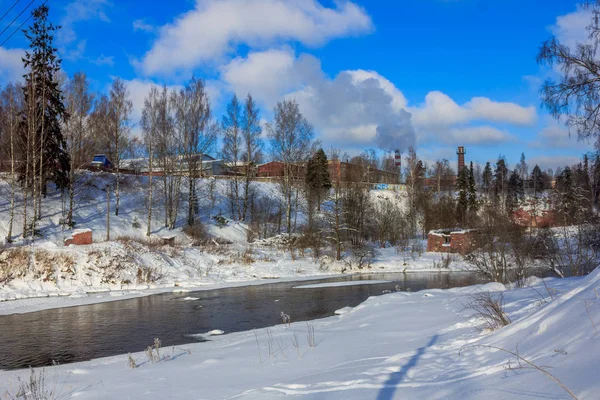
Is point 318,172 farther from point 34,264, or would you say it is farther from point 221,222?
point 34,264

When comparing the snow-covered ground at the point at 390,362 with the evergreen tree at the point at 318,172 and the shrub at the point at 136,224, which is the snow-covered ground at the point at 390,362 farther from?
the evergreen tree at the point at 318,172

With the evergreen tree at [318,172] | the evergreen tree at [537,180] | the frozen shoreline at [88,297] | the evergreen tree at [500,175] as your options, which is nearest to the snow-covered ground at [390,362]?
the frozen shoreline at [88,297]

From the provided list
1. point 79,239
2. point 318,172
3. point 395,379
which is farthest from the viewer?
point 318,172

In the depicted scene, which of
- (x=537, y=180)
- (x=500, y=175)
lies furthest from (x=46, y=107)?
(x=537, y=180)

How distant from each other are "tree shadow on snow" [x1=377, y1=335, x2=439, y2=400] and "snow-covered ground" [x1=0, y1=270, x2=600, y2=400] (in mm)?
13

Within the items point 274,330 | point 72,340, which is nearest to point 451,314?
point 274,330

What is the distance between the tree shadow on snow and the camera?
4278mm

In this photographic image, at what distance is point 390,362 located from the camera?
578cm

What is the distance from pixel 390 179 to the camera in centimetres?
8250

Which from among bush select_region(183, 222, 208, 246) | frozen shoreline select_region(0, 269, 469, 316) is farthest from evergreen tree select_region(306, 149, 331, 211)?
frozen shoreline select_region(0, 269, 469, 316)

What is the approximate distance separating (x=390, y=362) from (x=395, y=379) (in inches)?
39.2

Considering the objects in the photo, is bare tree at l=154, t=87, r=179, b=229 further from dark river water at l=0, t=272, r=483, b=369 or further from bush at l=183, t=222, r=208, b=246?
dark river water at l=0, t=272, r=483, b=369

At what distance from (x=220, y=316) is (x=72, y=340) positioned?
4.47m

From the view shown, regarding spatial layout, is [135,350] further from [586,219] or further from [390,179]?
[390,179]
